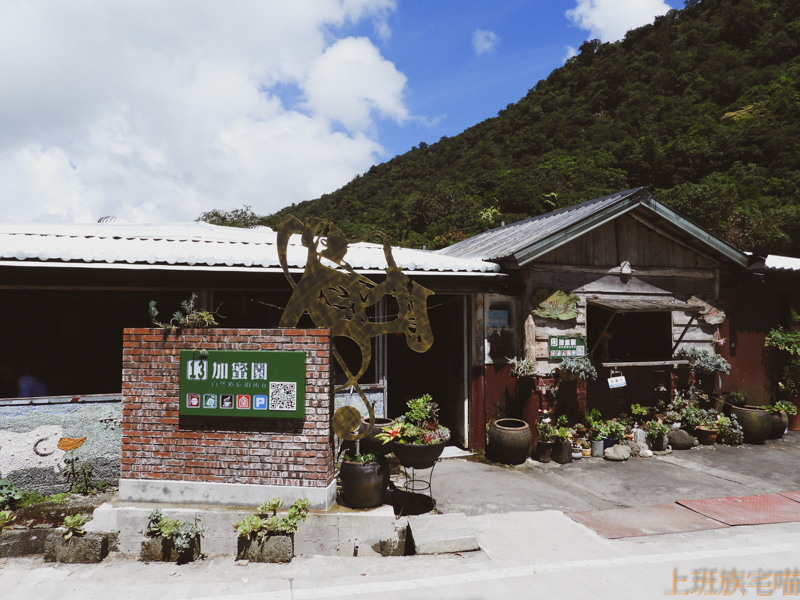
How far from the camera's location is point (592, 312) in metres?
10.5

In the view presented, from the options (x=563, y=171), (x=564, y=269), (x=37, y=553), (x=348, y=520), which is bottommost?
(x=37, y=553)

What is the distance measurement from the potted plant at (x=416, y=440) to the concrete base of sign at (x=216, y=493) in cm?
92

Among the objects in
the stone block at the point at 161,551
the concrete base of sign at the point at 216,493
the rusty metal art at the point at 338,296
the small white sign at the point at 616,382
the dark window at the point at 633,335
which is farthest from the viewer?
the dark window at the point at 633,335

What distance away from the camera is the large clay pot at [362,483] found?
17.7 ft

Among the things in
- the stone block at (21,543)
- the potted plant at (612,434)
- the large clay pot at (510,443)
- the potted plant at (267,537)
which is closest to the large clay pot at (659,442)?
the potted plant at (612,434)

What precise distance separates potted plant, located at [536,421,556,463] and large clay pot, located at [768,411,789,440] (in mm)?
4851

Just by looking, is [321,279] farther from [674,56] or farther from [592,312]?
[674,56]

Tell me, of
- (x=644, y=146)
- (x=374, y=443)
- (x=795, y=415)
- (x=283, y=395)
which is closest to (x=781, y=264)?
(x=795, y=415)

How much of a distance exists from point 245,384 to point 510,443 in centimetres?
459

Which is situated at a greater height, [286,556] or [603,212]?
[603,212]

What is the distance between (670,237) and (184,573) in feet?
32.4

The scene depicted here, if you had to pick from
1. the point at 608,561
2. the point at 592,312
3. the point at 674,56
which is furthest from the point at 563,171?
the point at 608,561

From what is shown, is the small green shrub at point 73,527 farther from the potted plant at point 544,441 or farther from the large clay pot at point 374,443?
the potted plant at point 544,441

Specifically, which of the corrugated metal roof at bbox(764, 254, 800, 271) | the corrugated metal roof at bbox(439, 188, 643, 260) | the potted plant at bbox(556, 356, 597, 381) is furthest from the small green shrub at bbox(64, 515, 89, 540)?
the corrugated metal roof at bbox(764, 254, 800, 271)
